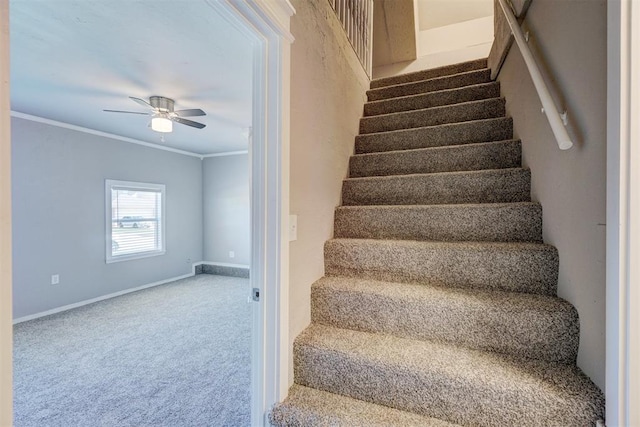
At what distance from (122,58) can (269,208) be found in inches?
75.4

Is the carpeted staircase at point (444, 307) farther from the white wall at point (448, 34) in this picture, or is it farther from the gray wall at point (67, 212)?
the gray wall at point (67, 212)

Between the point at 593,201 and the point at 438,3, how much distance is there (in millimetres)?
4399

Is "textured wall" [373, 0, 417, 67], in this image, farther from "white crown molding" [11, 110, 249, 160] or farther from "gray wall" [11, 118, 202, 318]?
"gray wall" [11, 118, 202, 318]

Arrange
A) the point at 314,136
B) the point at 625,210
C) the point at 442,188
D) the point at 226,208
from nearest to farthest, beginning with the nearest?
the point at 625,210 < the point at 314,136 < the point at 442,188 < the point at 226,208

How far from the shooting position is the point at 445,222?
1676mm

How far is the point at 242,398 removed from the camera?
197cm

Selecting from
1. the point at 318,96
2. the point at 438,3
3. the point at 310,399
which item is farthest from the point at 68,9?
the point at 438,3

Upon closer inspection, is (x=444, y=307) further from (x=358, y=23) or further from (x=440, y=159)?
(x=358, y=23)

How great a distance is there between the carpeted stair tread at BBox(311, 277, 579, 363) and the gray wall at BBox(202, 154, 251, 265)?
13.5 ft

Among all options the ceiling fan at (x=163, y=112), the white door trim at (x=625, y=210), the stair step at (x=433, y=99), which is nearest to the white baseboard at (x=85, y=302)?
the ceiling fan at (x=163, y=112)

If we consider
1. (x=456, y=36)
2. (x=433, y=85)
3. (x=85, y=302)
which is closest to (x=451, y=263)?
(x=433, y=85)

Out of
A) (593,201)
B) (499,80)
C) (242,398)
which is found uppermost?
(499,80)

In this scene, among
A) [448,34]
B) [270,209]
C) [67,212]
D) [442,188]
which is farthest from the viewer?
[448,34]

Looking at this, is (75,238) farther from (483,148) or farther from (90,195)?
(483,148)
